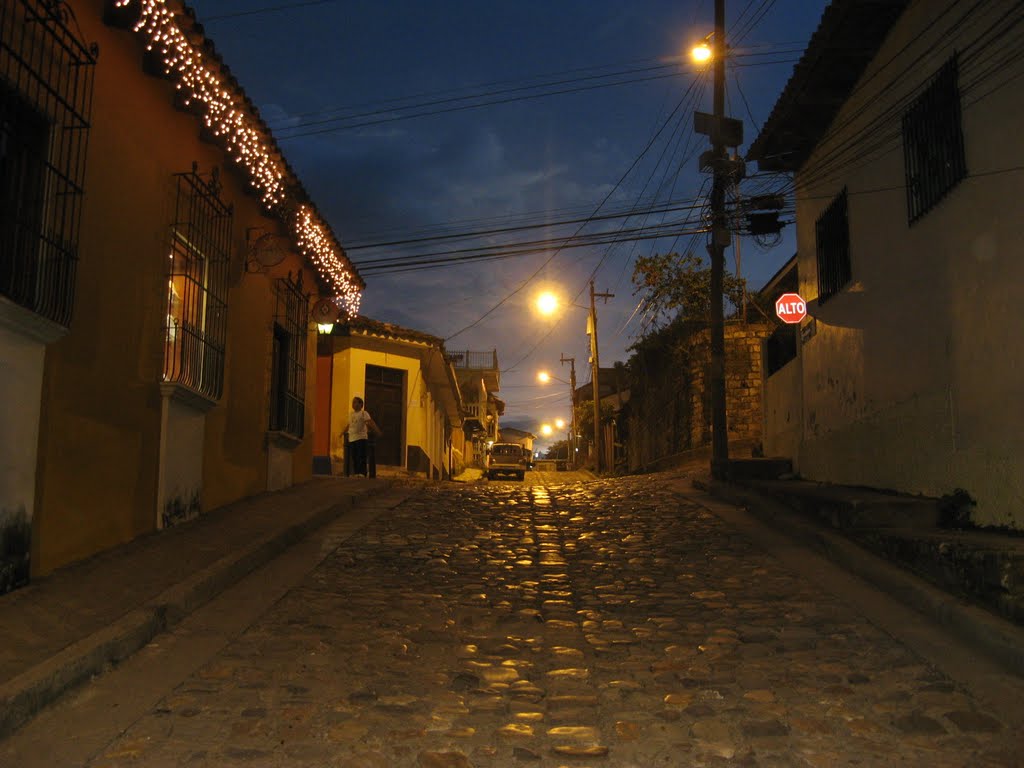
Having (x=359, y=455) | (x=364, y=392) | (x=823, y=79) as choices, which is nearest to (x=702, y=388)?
(x=364, y=392)

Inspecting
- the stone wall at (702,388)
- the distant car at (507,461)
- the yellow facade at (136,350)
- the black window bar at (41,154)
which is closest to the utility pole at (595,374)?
the distant car at (507,461)

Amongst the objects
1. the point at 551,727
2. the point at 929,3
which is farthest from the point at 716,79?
the point at 551,727

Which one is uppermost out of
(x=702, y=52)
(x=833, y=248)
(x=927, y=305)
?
(x=702, y=52)

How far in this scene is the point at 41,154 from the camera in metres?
6.23

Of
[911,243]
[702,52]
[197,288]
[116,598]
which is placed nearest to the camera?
[116,598]

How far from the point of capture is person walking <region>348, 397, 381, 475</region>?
15.8m

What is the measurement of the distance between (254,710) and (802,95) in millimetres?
9892

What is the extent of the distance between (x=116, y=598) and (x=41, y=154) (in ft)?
9.93

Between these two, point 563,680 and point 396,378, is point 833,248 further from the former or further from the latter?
point 396,378

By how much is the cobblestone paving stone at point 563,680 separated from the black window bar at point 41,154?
265cm

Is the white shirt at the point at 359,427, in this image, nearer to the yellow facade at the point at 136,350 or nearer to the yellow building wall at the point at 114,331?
the yellow facade at the point at 136,350

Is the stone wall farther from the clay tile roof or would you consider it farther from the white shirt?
the white shirt

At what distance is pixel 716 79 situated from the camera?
50.9ft

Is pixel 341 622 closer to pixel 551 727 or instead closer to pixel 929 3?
pixel 551 727
